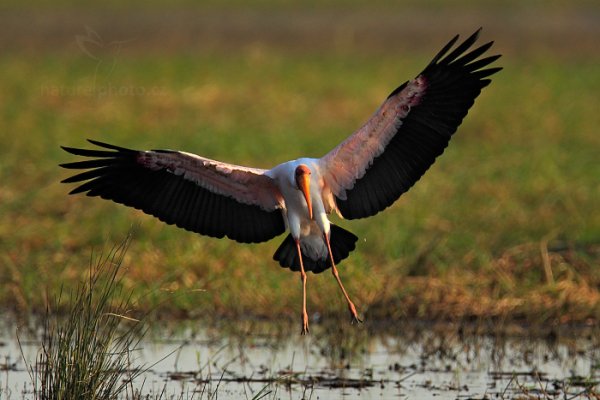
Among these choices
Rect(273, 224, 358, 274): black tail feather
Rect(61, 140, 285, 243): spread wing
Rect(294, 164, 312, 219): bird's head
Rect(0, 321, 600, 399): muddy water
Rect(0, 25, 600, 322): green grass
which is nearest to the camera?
Rect(0, 321, 600, 399): muddy water

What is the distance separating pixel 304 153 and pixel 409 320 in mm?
5240

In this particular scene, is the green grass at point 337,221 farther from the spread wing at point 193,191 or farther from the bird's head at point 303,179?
the bird's head at point 303,179

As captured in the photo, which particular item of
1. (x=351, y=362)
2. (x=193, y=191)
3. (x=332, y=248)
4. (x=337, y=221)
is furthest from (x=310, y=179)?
(x=337, y=221)

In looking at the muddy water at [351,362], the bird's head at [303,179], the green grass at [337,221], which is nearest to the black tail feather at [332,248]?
the bird's head at [303,179]

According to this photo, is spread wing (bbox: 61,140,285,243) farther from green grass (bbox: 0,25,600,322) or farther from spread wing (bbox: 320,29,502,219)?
spread wing (bbox: 320,29,502,219)

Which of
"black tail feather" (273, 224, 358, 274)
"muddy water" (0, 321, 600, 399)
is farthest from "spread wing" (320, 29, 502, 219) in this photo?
"muddy water" (0, 321, 600, 399)

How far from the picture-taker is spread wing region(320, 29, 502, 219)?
286 inches

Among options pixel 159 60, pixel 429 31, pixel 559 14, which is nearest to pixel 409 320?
pixel 159 60

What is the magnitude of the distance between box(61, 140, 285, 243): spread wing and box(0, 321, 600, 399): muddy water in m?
0.79

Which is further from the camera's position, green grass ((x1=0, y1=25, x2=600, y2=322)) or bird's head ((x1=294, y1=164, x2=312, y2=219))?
green grass ((x1=0, y1=25, x2=600, y2=322))

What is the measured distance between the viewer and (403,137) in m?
7.46

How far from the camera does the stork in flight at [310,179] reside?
24.0ft

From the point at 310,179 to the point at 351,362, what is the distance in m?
1.22

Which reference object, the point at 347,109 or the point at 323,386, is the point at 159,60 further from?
the point at 323,386
